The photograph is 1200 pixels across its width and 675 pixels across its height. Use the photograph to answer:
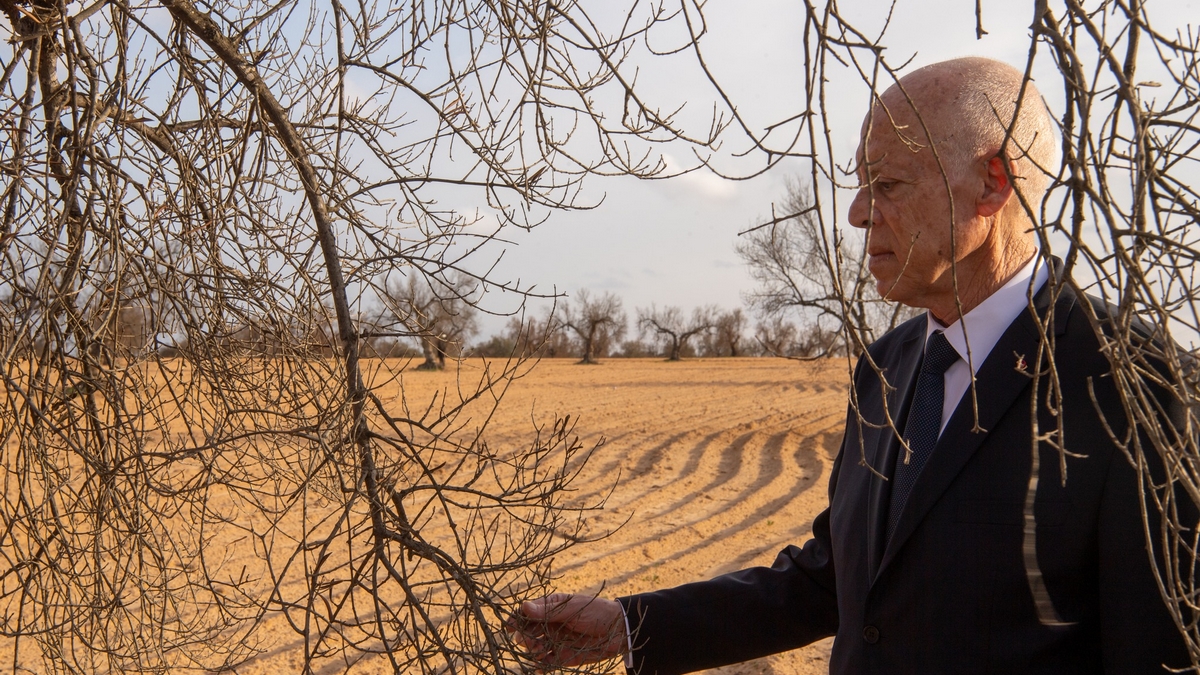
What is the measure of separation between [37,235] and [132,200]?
0.28 m

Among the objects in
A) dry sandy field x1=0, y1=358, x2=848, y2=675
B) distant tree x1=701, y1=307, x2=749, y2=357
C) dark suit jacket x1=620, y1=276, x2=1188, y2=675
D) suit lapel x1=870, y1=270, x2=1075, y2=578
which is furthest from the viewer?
distant tree x1=701, y1=307, x2=749, y2=357

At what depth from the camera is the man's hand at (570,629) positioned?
2.36 metres

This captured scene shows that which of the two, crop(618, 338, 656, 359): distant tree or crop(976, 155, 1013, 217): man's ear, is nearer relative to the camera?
crop(976, 155, 1013, 217): man's ear

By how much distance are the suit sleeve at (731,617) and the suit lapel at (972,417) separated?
53 centimetres

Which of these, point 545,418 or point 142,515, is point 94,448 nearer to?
point 142,515

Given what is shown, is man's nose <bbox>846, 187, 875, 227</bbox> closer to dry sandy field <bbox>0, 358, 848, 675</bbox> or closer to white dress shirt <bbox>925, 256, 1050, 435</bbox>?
white dress shirt <bbox>925, 256, 1050, 435</bbox>

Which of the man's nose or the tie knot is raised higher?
the man's nose

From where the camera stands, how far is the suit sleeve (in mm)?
2578

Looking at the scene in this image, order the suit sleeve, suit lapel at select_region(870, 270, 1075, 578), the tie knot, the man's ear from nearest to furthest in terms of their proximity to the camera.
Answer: suit lapel at select_region(870, 270, 1075, 578) → the man's ear → the tie knot → the suit sleeve

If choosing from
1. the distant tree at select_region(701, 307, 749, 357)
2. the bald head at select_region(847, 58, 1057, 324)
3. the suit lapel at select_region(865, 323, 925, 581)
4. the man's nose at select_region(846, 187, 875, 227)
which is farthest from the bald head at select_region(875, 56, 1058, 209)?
the distant tree at select_region(701, 307, 749, 357)

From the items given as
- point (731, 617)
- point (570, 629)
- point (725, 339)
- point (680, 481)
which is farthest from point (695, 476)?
point (725, 339)

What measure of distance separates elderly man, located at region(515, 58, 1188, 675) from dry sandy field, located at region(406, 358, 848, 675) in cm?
41

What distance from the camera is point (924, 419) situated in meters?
2.28

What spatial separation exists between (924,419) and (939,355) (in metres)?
0.19
